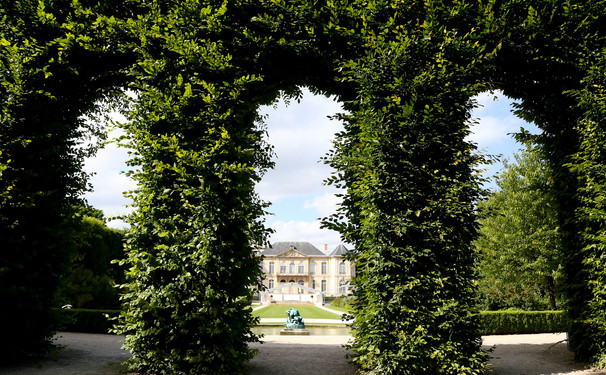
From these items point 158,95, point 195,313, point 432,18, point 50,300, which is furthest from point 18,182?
point 432,18

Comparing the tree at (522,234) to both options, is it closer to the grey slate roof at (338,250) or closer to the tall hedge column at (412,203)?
the tall hedge column at (412,203)

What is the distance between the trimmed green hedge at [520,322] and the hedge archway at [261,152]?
24.7 ft

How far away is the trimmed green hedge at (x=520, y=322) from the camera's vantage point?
47.2 feet

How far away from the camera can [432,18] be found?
641 centimetres

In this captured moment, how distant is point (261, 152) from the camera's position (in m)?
7.50

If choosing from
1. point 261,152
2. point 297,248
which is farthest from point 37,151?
point 297,248

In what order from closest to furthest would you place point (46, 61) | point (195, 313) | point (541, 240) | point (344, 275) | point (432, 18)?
point (195, 313), point (432, 18), point (46, 61), point (541, 240), point (344, 275)

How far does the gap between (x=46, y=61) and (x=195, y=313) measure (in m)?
5.34

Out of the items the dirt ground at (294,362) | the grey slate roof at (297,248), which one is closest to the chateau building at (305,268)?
the grey slate roof at (297,248)

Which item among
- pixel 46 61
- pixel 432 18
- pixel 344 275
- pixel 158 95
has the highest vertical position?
pixel 432 18

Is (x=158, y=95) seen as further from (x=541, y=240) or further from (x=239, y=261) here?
(x=541, y=240)

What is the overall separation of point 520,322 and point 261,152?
43.2 ft

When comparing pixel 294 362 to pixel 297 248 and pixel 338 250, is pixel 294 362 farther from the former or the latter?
pixel 297 248

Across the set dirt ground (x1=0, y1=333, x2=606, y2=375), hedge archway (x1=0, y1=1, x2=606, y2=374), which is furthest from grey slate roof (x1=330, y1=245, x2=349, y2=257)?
hedge archway (x1=0, y1=1, x2=606, y2=374)
